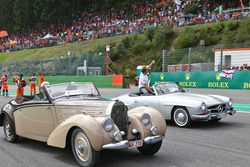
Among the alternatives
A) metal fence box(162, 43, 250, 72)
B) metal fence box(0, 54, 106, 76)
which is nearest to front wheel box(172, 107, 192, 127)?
metal fence box(162, 43, 250, 72)

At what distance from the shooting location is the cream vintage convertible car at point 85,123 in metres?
5.71

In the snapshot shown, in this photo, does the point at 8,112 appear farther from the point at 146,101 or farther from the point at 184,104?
the point at 184,104

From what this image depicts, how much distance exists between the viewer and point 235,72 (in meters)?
22.2

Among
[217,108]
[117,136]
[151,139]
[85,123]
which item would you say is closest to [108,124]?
[117,136]

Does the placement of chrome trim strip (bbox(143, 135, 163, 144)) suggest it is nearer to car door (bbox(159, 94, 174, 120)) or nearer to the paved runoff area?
the paved runoff area

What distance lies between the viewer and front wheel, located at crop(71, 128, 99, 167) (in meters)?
5.72

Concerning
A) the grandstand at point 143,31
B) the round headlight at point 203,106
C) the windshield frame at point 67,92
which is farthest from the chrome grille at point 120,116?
the grandstand at point 143,31

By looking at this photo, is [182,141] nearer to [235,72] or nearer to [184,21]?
[235,72]

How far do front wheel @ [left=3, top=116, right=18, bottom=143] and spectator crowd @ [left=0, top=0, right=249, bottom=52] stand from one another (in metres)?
30.6

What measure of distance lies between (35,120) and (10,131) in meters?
1.24

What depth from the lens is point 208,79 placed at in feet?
78.2

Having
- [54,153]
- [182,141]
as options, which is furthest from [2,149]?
[182,141]

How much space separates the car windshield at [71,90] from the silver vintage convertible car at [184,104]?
300 cm

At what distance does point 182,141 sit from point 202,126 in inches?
79.1
